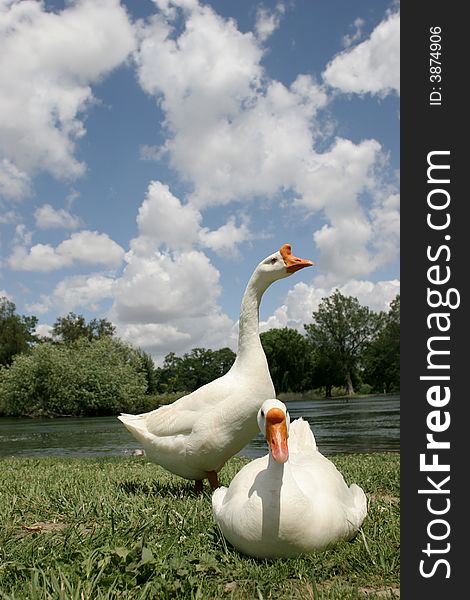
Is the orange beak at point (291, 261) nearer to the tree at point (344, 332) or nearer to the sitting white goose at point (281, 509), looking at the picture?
the sitting white goose at point (281, 509)

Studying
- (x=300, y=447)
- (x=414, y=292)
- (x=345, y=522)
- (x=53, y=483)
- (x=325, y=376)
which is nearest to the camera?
(x=414, y=292)

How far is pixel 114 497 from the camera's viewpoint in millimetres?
5227

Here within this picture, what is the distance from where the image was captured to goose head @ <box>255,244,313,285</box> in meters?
5.64

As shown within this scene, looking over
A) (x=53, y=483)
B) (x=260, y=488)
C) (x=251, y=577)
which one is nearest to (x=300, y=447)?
(x=260, y=488)

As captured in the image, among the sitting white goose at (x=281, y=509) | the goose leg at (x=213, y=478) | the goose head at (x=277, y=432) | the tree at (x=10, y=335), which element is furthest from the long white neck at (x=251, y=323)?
the tree at (x=10, y=335)

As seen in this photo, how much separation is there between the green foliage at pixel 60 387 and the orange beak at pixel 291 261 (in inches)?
1809

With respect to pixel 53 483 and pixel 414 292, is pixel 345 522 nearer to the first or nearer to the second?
pixel 414 292

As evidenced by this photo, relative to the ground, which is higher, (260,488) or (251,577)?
(260,488)

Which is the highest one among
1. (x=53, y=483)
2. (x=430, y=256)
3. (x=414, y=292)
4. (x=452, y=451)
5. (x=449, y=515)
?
(x=430, y=256)

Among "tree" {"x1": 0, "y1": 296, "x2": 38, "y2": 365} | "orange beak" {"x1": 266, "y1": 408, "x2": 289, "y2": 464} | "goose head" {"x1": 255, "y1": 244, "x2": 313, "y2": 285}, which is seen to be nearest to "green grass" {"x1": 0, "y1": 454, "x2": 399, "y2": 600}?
"orange beak" {"x1": 266, "y1": 408, "x2": 289, "y2": 464}

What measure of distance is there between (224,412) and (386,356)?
77976 millimetres

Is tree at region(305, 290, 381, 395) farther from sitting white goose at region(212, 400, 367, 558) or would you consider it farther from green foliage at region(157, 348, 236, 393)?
sitting white goose at region(212, 400, 367, 558)

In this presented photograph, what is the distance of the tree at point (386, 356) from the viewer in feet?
259

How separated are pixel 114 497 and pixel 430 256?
3.76m
